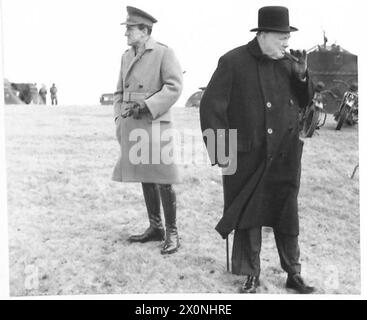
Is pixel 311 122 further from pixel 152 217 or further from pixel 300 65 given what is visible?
pixel 152 217

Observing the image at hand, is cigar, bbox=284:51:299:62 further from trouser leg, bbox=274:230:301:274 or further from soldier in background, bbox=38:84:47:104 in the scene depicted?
soldier in background, bbox=38:84:47:104

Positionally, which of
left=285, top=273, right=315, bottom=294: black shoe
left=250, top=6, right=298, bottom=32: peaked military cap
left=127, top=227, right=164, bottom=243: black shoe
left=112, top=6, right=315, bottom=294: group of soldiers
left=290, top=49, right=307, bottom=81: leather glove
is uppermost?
left=250, top=6, right=298, bottom=32: peaked military cap

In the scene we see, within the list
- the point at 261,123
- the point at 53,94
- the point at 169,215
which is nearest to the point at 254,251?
the point at 169,215

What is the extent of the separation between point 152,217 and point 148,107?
0.94 metres

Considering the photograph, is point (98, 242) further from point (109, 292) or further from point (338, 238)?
point (338, 238)

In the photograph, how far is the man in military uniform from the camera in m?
4.74

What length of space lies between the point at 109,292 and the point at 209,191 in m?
1.22

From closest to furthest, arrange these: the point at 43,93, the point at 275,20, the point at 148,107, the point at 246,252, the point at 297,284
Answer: the point at 275,20
the point at 246,252
the point at 297,284
the point at 148,107
the point at 43,93

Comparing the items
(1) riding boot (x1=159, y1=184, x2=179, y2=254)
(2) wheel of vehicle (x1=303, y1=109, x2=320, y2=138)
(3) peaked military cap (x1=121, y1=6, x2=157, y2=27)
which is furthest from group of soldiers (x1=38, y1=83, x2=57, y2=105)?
(2) wheel of vehicle (x1=303, y1=109, x2=320, y2=138)

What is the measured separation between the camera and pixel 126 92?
15.9 ft

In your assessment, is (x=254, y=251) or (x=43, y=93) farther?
(x=43, y=93)

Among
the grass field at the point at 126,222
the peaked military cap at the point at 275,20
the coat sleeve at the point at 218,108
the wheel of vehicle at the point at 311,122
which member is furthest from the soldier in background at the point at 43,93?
the wheel of vehicle at the point at 311,122

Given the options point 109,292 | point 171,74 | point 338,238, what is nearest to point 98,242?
point 109,292

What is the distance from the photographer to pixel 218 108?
4.32 metres
